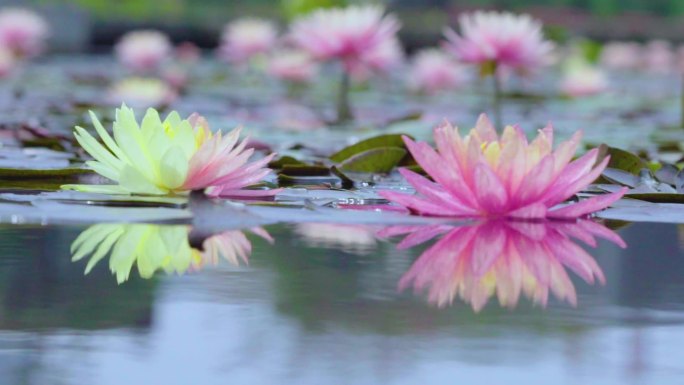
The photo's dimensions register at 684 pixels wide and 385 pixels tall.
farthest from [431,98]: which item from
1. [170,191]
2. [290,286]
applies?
[290,286]

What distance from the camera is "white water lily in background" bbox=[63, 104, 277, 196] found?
1658mm

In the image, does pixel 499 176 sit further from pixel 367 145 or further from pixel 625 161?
pixel 367 145

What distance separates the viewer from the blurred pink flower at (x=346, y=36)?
405cm

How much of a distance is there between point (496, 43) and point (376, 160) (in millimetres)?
1316

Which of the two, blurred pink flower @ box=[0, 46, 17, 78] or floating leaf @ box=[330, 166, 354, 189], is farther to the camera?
blurred pink flower @ box=[0, 46, 17, 78]

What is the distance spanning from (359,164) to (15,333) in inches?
52.8

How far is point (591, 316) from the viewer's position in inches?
42.3

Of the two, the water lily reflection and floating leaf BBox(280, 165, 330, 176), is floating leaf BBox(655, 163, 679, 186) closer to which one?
floating leaf BBox(280, 165, 330, 176)

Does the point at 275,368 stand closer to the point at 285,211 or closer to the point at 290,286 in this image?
the point at 290,286

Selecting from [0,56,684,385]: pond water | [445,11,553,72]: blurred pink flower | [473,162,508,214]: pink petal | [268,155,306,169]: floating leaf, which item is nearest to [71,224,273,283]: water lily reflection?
[0,56,684,385]: pond water

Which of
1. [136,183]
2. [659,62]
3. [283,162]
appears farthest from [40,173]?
[659,62]

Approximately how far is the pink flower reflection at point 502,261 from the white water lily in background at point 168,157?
239 millimetres

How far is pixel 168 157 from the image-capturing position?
5.39ft

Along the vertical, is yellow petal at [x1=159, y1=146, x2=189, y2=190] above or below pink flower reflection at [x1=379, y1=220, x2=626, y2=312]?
above
